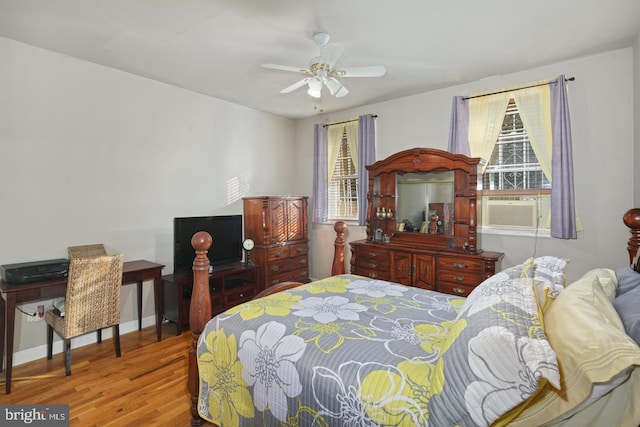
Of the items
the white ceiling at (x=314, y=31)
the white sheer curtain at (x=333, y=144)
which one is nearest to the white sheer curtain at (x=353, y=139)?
the white sheer curtain at (x=333, y=144)

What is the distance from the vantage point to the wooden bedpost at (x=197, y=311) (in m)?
1.92

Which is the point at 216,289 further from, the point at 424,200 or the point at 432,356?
the point at 432,356

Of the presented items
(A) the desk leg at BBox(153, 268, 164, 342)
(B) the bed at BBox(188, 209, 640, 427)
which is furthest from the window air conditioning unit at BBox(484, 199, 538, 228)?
(A) the desk leg at BBox(153, 268, 164, 342)

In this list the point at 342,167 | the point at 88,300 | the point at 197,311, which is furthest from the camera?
the point at 342,167

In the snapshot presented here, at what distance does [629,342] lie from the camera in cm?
85

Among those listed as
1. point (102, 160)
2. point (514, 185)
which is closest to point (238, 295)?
point (102, 160)

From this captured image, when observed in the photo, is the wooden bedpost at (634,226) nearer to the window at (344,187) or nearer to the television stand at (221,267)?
the window at (344,187)

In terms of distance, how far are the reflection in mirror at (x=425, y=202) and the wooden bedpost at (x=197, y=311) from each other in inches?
106

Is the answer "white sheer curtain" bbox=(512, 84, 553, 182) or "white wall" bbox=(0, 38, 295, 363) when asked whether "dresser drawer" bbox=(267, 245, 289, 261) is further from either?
"white sheer curtain" bbox=(512, 84, 553, 182)

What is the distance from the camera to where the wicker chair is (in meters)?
2.56

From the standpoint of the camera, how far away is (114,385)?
2.48 meters

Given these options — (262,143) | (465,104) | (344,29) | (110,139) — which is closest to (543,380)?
(344,29)

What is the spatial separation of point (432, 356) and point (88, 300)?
2.73 meters

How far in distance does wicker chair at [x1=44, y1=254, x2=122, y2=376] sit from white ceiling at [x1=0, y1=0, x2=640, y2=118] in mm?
1881
